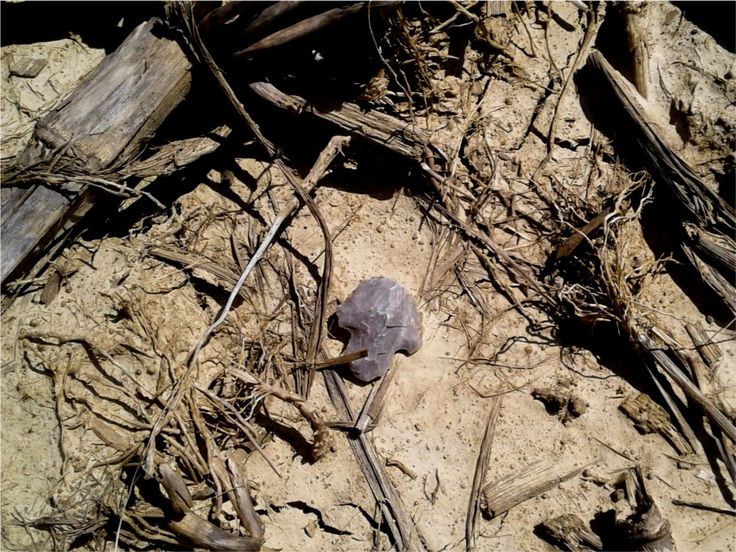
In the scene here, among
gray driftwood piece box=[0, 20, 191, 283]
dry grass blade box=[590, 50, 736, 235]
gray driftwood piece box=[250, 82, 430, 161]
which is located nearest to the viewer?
gray driftwood piece box=[0, 20, 191, 283]

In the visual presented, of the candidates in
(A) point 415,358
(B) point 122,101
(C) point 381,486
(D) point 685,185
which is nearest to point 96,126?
(B) point 122,101

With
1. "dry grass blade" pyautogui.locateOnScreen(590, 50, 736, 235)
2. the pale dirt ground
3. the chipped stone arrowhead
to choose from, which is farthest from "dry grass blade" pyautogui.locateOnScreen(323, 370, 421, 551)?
"dry grass blade" pyautogui.locateOnScreen(590, 50, 736, 235)

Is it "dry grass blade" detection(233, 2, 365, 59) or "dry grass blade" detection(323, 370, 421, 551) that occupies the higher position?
"dry grass blade" detection(233, 2, 365, 59)

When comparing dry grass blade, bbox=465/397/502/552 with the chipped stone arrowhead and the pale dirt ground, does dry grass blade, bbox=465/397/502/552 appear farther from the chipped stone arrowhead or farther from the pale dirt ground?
the chipped stone arrowhead

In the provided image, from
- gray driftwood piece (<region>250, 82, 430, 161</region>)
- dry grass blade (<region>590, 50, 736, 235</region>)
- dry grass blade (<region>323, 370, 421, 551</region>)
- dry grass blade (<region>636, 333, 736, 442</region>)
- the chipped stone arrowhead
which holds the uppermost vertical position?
dry grass blade (<region>590, 50, 736, 235</region>)

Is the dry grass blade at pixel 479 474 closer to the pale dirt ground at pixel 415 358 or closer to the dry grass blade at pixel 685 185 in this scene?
the pale dirt ground at pixel 415 358

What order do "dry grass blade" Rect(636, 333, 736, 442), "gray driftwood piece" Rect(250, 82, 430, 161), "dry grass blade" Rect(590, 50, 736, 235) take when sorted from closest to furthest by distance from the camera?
"dry grass blade" Rect(636, 333, 736, 442)
"gray driftwood piece" Rect(250, 82, 430, 161)
"dry grass blade" Rect(590, 50, 736, 235)

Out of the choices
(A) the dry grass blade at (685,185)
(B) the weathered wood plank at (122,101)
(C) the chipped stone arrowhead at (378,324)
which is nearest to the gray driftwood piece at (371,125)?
(B) the weathered wood plank at (122,101)
